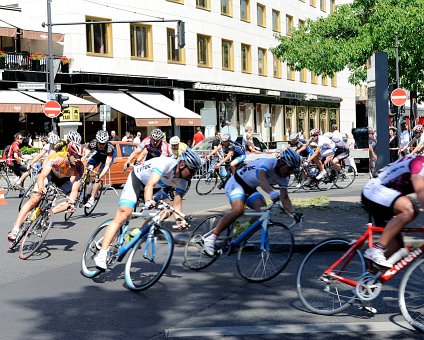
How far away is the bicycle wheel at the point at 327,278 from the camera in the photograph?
6.70 meters

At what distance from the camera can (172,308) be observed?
291 inches

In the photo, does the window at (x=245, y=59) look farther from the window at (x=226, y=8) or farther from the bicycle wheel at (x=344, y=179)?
the bicycle wheel at (x=344, y=179)

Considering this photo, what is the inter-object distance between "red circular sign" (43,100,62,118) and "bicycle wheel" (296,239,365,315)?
21.8 m

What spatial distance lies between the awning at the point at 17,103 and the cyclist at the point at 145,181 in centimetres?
2259

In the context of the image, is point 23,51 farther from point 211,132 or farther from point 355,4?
point 355,4

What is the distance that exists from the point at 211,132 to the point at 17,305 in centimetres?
3671

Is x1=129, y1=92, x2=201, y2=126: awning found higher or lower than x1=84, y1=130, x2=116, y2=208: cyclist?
higher

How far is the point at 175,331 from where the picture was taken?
20.8 feet

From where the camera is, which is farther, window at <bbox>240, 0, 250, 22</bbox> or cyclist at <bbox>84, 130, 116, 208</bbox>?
window at <bbox>240, 0, 250, 22</bbox>

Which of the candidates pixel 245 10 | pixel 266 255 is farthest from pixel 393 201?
pixel 245 10

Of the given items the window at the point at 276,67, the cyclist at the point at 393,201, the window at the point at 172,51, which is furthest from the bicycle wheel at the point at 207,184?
the window at the point at 276,67

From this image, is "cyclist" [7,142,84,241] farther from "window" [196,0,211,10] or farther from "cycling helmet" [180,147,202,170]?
"window" [196,0,211,10]

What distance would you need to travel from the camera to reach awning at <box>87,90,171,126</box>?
3541 cm

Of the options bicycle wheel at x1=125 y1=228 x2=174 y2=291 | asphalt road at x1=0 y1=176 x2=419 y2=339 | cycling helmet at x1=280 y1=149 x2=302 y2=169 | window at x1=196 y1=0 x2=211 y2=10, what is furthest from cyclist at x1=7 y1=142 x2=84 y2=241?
window at x1=196 y1=0 x2=211 y2=10
